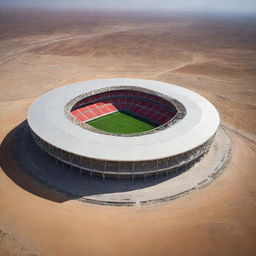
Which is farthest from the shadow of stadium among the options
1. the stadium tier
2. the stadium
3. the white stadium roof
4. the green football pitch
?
the stadium tier

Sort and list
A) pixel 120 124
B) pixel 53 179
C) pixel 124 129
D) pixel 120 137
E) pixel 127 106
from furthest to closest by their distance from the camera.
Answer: pixel 127 106, pixel 120 124, pixel 124 129, pixel 120 137, pixel 53 179

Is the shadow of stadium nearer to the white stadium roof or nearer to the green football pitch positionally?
the white stadium roof

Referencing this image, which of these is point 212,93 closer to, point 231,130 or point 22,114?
point 231,130

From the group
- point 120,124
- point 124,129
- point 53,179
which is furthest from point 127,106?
point 53,179

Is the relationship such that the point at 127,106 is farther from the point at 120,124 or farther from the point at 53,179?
the point at 53,179

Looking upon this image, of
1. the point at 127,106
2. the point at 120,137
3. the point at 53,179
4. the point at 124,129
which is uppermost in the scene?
the point at 120,137

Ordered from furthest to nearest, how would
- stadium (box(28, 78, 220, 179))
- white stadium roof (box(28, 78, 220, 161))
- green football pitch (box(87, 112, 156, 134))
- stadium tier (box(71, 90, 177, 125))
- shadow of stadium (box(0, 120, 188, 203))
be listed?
stadium tier (box(71, 90, 177, 125)) → green football pitch (box(87, 112, 156, 134)) → stadium (box(28, 78, 220, 179)) → white stadium roof (box(28, 78, 220, 161)) → shadow of stadium (box(0, 120, 188, 203))

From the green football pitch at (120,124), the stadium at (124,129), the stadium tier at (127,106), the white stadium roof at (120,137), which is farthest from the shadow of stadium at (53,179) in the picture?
the stadium tier at (127,106)
